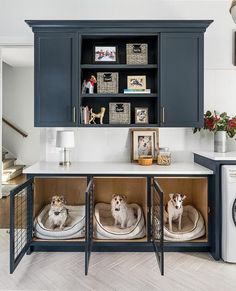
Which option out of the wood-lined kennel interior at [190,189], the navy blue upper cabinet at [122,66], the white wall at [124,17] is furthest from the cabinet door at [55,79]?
the wood-lined kennel interior at [190,189]

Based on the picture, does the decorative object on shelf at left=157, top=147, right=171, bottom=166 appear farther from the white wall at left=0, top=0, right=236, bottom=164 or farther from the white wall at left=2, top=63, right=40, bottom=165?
the white wall at left=2, top=63, right=40, bottom=165

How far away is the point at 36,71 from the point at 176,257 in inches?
88.8

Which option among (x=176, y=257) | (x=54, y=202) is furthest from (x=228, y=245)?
(x=54, y=202)

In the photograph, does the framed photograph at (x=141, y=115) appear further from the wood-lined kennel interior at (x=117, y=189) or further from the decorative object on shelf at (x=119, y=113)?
the wood-lined kennel interior at (x=117, y=189)

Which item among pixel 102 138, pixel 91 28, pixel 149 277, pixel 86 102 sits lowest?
pixel 149 277

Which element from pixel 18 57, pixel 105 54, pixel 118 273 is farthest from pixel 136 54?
pixel 18 57

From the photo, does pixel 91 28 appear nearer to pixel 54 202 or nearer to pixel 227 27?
pixel 227 27

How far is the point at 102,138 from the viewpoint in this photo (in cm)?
301

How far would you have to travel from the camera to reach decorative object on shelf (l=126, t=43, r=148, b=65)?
2719 millimetres

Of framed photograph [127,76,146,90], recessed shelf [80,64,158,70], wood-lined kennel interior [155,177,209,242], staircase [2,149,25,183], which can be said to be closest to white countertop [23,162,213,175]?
wood-lined kennel interior [155,177,209,242]

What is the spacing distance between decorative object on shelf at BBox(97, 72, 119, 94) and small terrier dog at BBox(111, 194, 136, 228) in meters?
1.11

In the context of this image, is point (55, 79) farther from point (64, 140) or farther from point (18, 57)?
point (18, 57)

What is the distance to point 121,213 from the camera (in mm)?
2549

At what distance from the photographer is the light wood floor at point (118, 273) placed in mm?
1990
